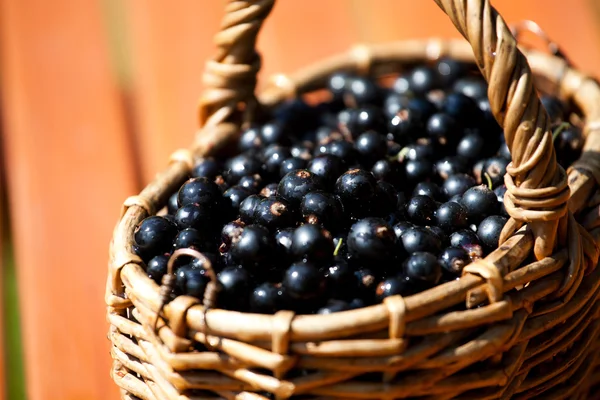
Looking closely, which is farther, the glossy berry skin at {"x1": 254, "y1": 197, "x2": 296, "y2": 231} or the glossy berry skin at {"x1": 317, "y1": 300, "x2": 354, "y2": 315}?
the glossy berry skin at {"x1": 254, "y1": 197, "x2": 296, "y2": 231}

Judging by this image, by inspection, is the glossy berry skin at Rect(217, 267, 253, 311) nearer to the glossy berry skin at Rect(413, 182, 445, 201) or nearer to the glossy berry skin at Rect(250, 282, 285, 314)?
the glossy berry skin at Rect(250, 282, 285, 314)

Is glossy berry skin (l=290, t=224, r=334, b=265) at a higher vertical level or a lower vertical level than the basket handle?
lower

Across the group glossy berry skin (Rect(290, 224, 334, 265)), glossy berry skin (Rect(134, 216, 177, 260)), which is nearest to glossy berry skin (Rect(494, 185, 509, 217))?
glossy berry skin (Rect(290, 224, 334, 265))

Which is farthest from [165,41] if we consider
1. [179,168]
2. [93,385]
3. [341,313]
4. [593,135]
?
[341,313]

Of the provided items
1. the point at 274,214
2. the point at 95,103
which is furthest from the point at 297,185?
the point at 95,103

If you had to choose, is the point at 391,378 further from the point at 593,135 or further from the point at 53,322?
the point at 53,322

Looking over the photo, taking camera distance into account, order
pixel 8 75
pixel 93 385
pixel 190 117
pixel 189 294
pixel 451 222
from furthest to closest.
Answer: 1. pixel 8 75
2. pixel 190 117
3. pixel 93 385
4. pixel 451 222
5. pixel 189 294

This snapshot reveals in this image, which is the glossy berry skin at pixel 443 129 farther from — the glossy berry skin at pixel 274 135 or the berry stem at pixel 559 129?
the glossy berry skin at pixel 274 135
